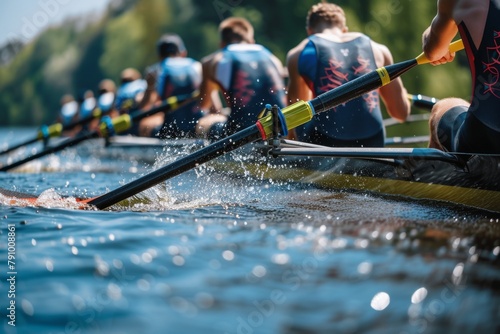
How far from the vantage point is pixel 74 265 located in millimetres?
2311

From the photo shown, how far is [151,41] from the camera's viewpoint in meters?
30.5

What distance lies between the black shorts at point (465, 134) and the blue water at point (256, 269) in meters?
0.28

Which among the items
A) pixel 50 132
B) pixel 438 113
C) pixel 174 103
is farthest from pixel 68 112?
pixel 438 113

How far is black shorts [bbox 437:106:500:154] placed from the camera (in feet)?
9.71

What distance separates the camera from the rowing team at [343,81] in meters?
2.94

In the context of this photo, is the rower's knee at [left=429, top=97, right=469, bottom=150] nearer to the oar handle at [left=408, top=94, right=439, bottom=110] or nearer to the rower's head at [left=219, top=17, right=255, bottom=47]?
the oar handle at [left=408, top=94, right=439, bottom=110]

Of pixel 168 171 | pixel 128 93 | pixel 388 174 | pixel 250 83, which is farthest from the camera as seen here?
pixel 128 93

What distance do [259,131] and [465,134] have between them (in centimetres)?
98

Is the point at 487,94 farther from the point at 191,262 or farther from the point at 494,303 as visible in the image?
the point at 191,262

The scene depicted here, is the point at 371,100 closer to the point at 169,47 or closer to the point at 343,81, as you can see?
the point at 343,81

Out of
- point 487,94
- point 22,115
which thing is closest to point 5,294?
point 487,94

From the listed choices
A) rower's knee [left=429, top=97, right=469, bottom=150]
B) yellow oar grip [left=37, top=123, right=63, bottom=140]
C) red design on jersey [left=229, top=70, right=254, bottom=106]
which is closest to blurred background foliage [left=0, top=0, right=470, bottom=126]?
yellow oar grip [left=37, top=123, right=63, bottom=140]

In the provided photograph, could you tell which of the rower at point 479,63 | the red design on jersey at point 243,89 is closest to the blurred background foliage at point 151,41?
the red design on jersey at point 243,89

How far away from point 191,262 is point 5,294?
0.58m
